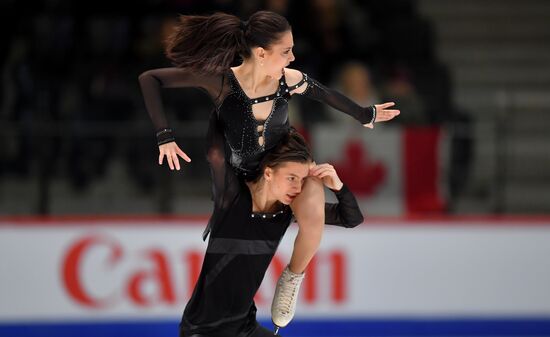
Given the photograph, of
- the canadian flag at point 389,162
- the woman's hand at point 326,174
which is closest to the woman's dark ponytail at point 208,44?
the woman's hand at point 326,174

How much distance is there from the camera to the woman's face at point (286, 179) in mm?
3961

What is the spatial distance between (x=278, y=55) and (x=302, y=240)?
77 centimetres

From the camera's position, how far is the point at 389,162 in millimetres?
7332

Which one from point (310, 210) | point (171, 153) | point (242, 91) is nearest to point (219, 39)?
point (242, 91)

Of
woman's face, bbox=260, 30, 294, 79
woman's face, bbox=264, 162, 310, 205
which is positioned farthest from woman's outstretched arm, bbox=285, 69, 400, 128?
woman's face, bbox=264, 162, 310, 205

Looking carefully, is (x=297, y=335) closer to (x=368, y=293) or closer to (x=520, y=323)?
(x=368, y=293)

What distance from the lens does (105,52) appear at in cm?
824

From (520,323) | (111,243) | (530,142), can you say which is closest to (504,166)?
(530,142)

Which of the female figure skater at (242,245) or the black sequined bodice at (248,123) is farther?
the female figure skater at (242,245)

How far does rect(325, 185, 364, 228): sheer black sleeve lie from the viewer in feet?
13.5

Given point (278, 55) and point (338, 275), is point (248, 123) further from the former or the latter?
point (338, 275)

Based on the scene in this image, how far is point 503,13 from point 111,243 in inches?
192

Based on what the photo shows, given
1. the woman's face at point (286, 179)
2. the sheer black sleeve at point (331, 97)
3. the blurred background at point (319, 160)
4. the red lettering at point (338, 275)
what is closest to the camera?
the woman's face at point (286, 179)

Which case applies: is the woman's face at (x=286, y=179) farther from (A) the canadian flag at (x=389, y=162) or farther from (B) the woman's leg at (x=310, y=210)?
(A) the canadian flag at (x=389, y=162)
